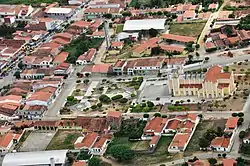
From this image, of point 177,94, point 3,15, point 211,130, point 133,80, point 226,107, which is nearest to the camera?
point 211,130

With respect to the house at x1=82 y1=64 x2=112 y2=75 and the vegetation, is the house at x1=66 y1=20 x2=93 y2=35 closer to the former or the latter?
the vegetation

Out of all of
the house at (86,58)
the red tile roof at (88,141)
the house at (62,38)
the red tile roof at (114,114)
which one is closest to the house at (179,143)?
the red tile roof at (114,114)

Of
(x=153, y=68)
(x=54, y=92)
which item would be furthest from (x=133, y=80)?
(x=54, y=92)

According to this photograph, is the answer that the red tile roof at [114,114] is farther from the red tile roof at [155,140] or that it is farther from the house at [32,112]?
the house at [32,112]

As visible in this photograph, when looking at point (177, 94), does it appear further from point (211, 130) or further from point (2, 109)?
point (2, 109)

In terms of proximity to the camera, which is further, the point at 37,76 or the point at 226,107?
the point at 37,76

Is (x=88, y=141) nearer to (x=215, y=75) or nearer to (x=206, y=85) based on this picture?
(x=206, y=85)
